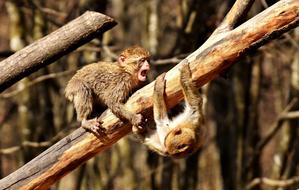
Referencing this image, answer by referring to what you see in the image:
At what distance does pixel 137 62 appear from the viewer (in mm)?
5816

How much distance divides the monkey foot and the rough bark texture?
539 millimetres

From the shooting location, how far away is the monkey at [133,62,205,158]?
4828 millimetres

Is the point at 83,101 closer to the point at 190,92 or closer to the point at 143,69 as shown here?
the point at 143,69

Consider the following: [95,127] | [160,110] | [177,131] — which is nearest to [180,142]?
[177,131]

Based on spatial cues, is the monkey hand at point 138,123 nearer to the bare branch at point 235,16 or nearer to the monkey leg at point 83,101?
the monkey leg at point 83,101

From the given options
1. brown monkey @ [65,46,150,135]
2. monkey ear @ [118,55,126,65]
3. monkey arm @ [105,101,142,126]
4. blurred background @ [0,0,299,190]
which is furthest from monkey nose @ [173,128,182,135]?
blurred background @ [0,0,299,190]

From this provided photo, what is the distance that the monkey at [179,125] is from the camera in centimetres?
483

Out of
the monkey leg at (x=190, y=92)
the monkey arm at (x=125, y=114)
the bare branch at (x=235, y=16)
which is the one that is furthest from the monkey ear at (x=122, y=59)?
the bare branch at (x=235, y=16)

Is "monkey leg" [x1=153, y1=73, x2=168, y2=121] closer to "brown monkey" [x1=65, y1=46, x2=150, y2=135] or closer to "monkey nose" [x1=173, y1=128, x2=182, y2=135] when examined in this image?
"monkey nose" [x1=173, y1=128, x2=182, y2=135]

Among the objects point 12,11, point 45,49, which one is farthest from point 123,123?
point 12,11

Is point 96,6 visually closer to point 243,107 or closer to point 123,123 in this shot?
point 243,107

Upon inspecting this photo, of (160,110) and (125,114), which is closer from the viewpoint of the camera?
(160,110)

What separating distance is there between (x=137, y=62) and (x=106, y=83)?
293 mm

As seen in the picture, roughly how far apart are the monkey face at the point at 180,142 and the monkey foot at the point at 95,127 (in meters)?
0.46
